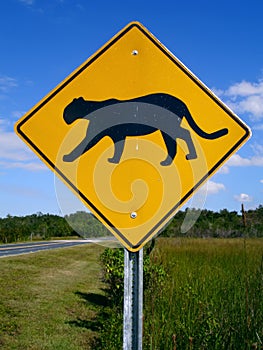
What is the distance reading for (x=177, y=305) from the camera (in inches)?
172

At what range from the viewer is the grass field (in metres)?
3.68

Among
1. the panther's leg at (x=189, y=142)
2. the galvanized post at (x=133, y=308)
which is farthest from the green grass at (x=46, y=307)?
the panther's leg at (x=189, y=142)

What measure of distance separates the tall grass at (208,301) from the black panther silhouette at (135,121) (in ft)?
3.79

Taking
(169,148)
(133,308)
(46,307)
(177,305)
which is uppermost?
(169,148)

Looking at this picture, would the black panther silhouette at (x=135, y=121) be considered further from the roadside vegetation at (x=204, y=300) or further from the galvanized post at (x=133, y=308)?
the roadside vegetation at (x=204, y=300)

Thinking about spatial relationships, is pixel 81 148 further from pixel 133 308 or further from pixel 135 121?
pixel 133 308

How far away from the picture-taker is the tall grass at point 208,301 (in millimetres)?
3549

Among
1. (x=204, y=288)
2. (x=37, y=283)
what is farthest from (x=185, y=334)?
(x=37, y=283)

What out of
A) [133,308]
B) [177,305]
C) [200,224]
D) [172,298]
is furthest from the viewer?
[200,224]

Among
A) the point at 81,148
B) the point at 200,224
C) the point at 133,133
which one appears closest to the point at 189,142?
the point at 133,133

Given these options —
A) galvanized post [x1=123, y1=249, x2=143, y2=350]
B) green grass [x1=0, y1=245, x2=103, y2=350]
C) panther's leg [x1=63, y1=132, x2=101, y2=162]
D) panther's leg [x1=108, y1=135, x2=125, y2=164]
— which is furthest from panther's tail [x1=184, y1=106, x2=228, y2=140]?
green grass [x1=0, y1=245, x2=103, y2=350]

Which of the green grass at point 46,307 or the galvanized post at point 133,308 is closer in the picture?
the galvanized post at point 133,308

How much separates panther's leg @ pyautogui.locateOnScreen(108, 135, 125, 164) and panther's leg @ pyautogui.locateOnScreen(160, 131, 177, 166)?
0.19m

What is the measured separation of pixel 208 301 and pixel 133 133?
2930mm
